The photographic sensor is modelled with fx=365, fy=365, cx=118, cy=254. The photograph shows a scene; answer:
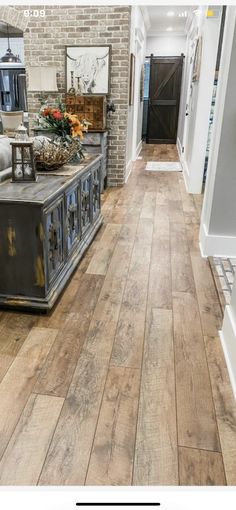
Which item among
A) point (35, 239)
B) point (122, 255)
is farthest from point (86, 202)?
point (35, 239)

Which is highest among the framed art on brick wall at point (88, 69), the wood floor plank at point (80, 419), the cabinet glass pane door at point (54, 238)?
the framed art on brick wall at point (88, 69)

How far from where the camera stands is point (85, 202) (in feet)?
9.74

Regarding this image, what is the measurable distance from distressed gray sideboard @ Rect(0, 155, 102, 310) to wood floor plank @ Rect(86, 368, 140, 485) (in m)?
0.69

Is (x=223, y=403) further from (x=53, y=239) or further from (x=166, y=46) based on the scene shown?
(x=166, y=46)


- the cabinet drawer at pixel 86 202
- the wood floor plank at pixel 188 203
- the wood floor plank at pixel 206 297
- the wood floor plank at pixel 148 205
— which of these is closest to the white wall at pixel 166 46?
the wood floor plank at pixel 188 203

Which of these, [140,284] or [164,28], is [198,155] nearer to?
[140,284]

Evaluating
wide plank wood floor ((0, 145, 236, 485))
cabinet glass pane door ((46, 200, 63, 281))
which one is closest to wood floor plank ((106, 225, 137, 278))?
wide plank wood floor ((0, 145, 236, 485))

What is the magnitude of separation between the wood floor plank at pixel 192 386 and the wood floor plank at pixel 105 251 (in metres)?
0.73

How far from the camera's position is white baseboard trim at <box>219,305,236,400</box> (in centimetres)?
169

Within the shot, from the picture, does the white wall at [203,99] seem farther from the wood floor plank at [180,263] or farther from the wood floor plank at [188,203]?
the wood floor plank at [180,263]

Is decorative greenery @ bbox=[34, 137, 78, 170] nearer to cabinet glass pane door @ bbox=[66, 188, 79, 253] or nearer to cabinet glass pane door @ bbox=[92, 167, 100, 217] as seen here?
cabinet glass pane door @ bbox=[66, 188, 79, 253]

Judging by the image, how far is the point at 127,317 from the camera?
2156mm

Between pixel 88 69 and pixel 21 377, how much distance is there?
430 cm

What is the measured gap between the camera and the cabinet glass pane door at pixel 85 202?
9.41 ft
